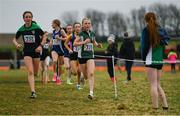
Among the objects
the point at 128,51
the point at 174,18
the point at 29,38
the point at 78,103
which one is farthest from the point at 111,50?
the point at 174,18

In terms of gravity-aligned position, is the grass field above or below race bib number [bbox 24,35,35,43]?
below

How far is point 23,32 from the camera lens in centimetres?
1430

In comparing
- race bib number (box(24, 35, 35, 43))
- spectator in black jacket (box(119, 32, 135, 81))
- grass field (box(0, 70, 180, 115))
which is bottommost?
grass field (box(0, 70, 180, 115))

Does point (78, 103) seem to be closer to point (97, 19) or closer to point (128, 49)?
point (128, 49)

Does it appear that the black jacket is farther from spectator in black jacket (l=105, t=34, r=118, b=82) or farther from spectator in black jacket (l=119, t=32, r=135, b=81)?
spectator in black jacket (l=105, t=34, r=118, b=82)

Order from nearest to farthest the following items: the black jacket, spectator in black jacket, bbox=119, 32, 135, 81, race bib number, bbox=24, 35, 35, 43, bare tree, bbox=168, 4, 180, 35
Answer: race bib number, bbox=24, 35, 35, 43 < spectator in black jacket, bbox=119, 32, 135, 81 < the black jacket < bare tree, bbox=168, 4, 180, 35

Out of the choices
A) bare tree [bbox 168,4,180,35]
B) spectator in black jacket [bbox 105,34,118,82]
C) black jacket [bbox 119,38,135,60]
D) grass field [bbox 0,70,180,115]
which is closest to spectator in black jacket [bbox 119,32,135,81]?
black jacket [bbox 119,38,135,60]

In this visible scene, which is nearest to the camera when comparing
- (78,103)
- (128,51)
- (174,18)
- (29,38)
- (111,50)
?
(78,103)

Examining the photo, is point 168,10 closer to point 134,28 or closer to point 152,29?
point 134,28

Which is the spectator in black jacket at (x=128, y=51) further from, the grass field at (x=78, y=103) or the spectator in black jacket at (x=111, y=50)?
the grass field at (x=78, y=103)

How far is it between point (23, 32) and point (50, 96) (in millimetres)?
2063

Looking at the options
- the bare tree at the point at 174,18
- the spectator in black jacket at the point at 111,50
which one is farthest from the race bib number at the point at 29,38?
Answer: the bare tree at the point at 174,18

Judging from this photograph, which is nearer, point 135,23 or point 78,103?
point 78,103

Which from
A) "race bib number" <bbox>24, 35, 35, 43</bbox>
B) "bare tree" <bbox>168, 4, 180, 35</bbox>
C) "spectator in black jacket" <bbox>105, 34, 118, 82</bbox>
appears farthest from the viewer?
"bare tree" <bbox>168, 4, 180, 35</bbox>
